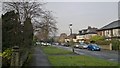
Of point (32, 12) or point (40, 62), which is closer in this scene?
point (40, 62)

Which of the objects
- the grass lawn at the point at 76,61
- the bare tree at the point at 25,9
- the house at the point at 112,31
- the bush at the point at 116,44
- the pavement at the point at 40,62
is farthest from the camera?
the house at the point at 112,31

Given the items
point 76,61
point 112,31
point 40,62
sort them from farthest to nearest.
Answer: point 112,31, point 76,61, point 40,62

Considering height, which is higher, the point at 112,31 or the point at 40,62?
the point at 112,31

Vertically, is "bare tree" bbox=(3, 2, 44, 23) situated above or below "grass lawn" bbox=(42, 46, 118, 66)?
above

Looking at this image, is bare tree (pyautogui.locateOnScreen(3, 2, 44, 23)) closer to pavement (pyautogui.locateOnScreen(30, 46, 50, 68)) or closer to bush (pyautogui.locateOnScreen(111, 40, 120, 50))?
pavement (pyautogui.locateOnScreen(30, 46, 50, 68))

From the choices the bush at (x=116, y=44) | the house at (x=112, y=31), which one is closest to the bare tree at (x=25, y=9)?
the bush at (x=116, y=44)

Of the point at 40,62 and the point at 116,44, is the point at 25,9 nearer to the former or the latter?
the point at 40,62

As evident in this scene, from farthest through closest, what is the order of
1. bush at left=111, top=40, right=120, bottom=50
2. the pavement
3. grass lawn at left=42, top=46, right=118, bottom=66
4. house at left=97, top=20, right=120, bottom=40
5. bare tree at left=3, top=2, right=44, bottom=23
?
house at left=97, top=20, right=120, bottom=40 → bush at left=111, top=40, right=120, bottom=50 → bare tree at left=3, top=2, right=44, bottom=23 → grass lawn at left=42, top=46, right=118, bottom=66 → the pavement

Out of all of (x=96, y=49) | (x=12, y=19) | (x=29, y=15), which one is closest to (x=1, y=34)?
(x=12, y=19)

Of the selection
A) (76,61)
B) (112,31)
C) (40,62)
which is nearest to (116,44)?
(112,31)

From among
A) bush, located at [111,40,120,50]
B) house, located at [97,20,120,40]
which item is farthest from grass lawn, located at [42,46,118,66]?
house, located at [97,20,120,40]

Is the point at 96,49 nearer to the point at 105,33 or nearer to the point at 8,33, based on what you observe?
the point at 105,33

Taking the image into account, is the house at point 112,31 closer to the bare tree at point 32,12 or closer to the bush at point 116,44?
the bush at point 116,44

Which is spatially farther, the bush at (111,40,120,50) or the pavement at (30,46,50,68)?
the bush at (111,40,120,50)
